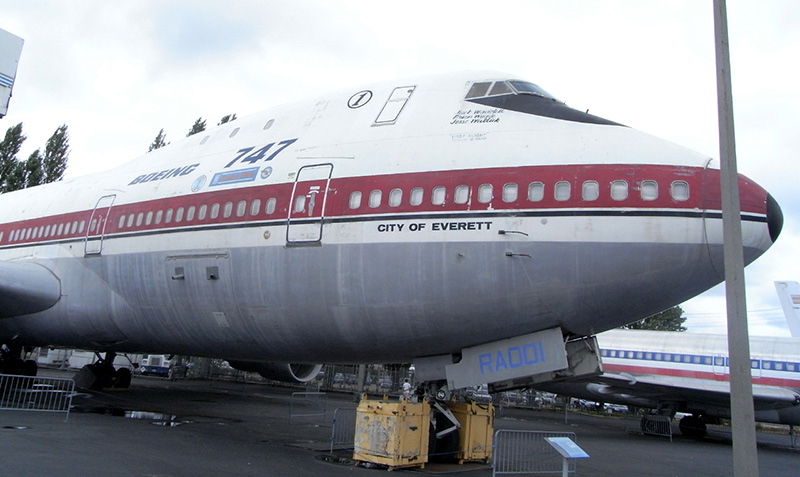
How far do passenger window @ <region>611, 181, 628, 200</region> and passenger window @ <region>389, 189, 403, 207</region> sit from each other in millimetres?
2663

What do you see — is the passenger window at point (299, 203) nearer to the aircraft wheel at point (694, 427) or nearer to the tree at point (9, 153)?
the aircraft wheel at point (694, 427)

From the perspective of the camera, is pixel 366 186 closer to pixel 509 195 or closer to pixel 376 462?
pixel 509 195

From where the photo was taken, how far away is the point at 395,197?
8211 millimetres

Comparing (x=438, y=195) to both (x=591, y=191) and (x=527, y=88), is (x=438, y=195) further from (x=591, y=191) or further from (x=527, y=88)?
(x=527, y=88)

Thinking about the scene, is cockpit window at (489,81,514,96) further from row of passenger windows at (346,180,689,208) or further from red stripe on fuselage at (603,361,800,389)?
red stripe on fuselage at (603,361,800,389)

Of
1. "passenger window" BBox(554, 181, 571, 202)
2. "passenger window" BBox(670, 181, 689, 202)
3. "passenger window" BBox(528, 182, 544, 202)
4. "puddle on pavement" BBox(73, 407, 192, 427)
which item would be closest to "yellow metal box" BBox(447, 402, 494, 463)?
"passenger window" BBox(528, 182, 544, 202)

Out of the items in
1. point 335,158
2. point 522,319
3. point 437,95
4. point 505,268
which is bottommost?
point 522,319

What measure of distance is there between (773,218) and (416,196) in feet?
13.6

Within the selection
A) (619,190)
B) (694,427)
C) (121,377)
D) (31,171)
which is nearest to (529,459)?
(619,190)

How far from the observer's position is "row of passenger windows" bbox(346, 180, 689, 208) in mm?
6969

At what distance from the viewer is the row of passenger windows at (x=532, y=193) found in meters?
6.97

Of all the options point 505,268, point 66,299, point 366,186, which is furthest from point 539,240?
point 66,299

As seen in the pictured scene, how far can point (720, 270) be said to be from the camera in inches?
270

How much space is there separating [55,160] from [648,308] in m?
37.9
